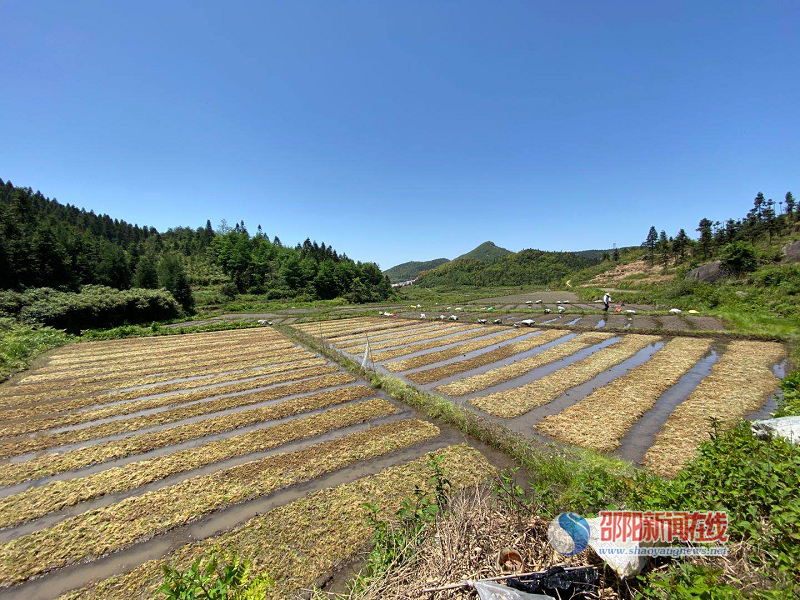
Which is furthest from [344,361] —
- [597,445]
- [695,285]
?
[695,285]

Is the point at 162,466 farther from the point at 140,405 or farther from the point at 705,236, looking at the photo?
the point at 705,236

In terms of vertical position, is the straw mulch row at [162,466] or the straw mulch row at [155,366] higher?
the straw mulch row at [155,366]

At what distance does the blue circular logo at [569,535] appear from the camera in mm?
2840

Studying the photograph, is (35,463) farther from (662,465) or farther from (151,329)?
(151,329)

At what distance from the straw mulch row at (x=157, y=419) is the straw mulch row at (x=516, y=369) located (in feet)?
16.1

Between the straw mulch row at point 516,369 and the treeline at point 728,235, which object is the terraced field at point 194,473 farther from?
the treeline at point 728,235

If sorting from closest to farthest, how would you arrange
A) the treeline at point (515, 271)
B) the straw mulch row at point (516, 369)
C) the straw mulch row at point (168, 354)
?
the straw mulch row at point (516, 369) < the straw mulch row at point (168, 354) < the treeline at point (515, 271)

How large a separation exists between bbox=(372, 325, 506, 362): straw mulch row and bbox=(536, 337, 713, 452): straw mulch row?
10.1 meters

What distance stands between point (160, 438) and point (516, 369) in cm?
1369

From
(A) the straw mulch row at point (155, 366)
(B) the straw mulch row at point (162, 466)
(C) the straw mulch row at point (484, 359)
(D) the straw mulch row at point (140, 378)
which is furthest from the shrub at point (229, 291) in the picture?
(B) the straw mulch row at point (162, 466)

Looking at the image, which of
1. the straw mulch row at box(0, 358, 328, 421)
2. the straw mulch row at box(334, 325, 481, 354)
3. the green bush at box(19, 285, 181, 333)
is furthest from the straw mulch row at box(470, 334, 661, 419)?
the green bush at box(19, 285, 181, 333)

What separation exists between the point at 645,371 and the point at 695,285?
2918 cm

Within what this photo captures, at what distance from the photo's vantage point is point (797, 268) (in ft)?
86.7

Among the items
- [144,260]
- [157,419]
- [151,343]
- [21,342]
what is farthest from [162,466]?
[144,260]
